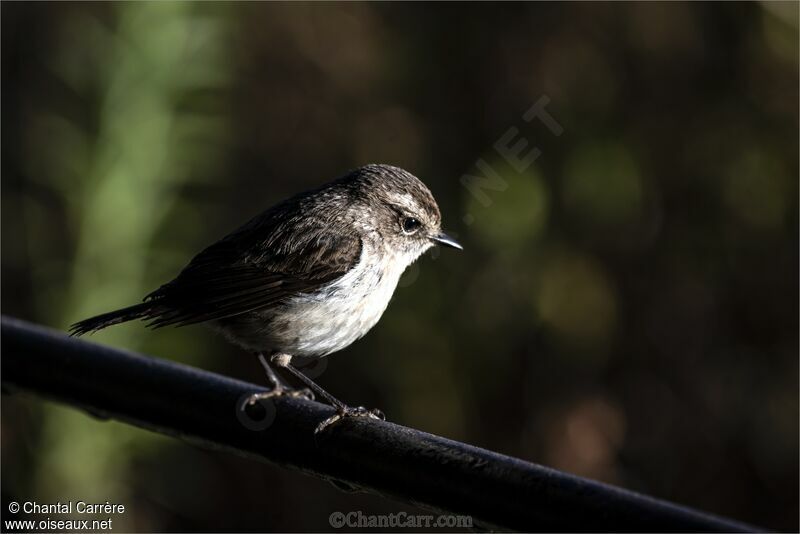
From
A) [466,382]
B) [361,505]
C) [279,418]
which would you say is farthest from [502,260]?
[279,418]

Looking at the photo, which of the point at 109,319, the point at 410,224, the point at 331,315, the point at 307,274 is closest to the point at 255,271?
the point at 307,274

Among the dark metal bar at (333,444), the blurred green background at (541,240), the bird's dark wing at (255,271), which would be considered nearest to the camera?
the dark metal bar at (333,444)

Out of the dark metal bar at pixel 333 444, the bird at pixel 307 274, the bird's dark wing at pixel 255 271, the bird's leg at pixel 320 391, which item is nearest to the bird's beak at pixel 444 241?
the bird at pixel 307 274

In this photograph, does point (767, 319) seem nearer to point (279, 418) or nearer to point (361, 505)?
point (361, 505)

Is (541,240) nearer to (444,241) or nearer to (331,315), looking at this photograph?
(444,241)

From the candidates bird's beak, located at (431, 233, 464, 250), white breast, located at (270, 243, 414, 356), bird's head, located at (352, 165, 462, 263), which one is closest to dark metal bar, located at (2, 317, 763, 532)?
white breast, located at (270, 243, 414, 356)

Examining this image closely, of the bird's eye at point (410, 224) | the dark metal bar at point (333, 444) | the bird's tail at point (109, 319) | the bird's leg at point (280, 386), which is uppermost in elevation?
the bird's eye at point (410, 224)

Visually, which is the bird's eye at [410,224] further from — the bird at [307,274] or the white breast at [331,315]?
the white breast at [331,315]

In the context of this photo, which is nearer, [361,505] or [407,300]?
[407,300]
